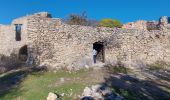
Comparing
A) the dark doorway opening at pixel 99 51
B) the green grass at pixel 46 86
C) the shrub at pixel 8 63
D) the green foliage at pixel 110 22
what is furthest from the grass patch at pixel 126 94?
the green foliage at pixel 110 22

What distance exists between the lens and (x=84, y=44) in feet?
93.1

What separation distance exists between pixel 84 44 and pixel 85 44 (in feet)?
0.28

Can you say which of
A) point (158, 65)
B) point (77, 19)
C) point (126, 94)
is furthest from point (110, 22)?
point (126, 94)

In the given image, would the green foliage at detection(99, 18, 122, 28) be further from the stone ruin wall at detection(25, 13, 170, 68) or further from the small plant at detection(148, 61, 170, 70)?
the small plant at detection(148, 61, 170, 70)

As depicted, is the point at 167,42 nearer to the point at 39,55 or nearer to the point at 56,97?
the point at 39,55

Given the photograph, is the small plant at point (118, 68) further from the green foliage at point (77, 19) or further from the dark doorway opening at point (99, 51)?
the green foliage at point (77, 19)

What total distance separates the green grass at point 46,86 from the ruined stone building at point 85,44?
5.94ft

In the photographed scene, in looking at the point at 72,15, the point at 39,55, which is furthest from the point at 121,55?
the point at 72,15

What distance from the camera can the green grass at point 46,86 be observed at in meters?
21.3

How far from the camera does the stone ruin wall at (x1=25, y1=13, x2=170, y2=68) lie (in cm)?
2750

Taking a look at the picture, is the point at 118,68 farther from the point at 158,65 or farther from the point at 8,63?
the point at 8,63

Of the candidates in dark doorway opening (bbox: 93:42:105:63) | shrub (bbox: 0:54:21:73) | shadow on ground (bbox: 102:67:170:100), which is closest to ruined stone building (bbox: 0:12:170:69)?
dark doorway opening (bbox: 93:42:105:63)

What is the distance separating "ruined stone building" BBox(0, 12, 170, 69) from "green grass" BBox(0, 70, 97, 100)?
5.94ft

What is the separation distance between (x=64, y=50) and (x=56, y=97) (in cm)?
740
